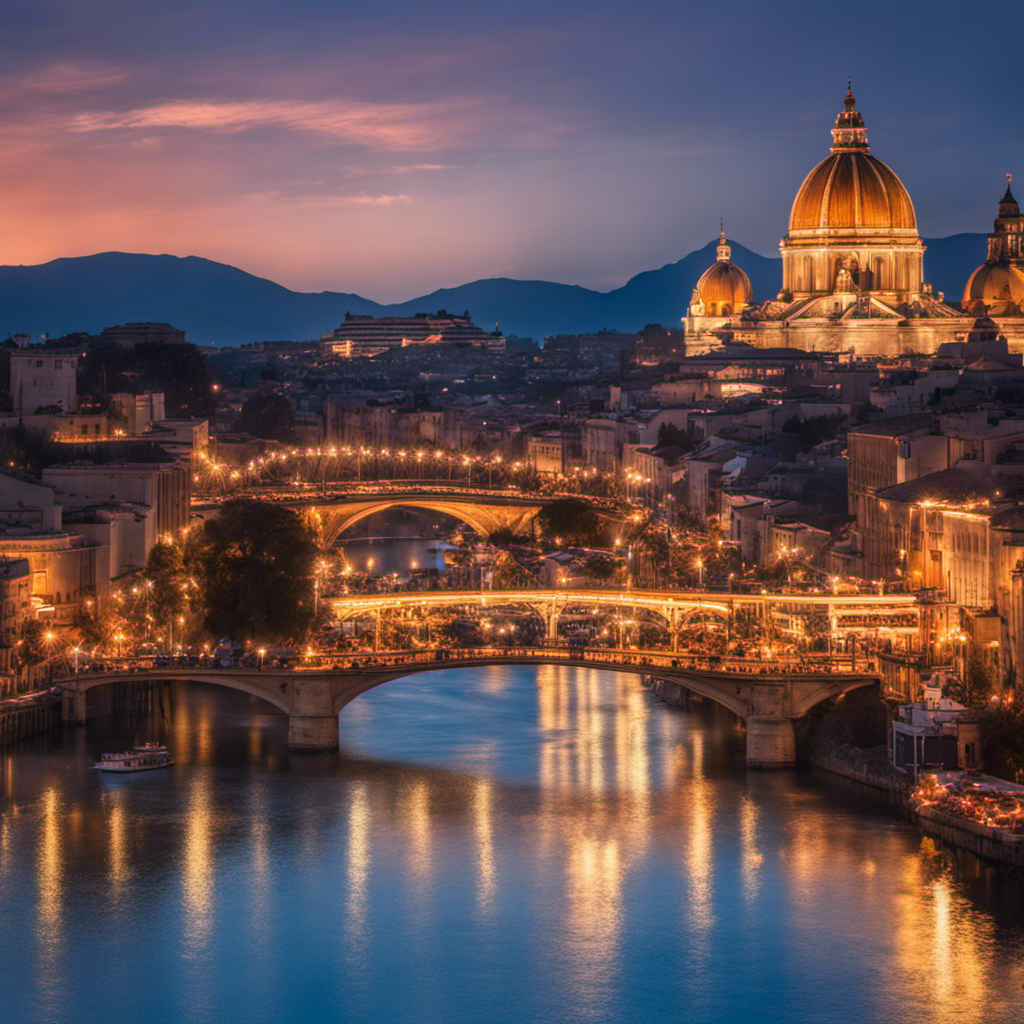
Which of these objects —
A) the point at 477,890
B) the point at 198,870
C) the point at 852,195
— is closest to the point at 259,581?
the point at 198,870

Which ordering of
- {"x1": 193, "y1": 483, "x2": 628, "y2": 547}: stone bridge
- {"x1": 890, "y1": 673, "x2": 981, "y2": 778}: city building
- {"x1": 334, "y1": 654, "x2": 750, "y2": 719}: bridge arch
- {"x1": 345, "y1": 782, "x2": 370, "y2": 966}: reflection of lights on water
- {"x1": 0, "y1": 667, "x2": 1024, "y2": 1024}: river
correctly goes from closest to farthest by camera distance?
{"x1": 0, "y1": 667, "x2": 1024, "y2": 1024}: river
{"x1": 345, "y1": 782, "x2": 370, "y2": 966}: reflection of lights on water
{"x1": 890, "y1": 673, "x2": 981, "y2": 778}: city building
{"x1": 334, "y1": 654, "x2": 750, "y2": 719}: bridge arch
{"x1": 193, "y1": 483, "x2": 628, "y2": 547}: stone bridge

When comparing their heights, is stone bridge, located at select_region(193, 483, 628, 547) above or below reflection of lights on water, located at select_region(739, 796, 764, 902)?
above

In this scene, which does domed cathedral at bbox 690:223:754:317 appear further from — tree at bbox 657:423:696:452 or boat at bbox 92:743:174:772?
boat at bbox 92:743:174:772

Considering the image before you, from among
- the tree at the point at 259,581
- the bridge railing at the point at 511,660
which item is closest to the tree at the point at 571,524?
the tree at the point at 259,581

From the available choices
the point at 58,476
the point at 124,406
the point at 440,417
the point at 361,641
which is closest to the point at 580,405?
the point at 440,417

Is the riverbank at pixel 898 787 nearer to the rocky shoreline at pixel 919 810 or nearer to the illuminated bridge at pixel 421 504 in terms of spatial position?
the rocky shoreline at pixel 919 810

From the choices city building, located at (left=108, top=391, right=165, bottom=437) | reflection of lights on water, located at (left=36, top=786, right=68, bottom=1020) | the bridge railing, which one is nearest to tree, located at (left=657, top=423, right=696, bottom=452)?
city building, located at (left=108, top=391, right=165, bottom=437)

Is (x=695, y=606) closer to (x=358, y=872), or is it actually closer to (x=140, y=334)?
(x=358, y=872)

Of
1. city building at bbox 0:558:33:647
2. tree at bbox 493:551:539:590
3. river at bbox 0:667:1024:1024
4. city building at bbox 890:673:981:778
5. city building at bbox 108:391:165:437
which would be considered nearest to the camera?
river at bbox 0:667:1024:1024
